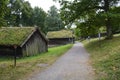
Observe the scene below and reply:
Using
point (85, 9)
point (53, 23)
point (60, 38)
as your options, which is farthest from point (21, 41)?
point (53, 23)

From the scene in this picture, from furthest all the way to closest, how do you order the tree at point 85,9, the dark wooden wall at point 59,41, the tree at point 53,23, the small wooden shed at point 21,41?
the tree at point 53,23, the dark wooden wall at point 59,41, the tree at point 85,9, the small wooden shed at point 21,41

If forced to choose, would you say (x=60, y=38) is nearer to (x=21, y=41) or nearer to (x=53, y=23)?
(x=53, y=23)

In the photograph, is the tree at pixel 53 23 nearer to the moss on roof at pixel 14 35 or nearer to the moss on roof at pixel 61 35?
the moss on roof at pixel 61 35

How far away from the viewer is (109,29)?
33188 millimetres

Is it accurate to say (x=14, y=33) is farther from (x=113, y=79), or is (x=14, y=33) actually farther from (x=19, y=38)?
(x=113, y=79)

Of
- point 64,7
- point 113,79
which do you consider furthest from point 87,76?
point 64,7

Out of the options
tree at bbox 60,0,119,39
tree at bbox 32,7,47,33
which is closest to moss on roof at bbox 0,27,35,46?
tree at bbox 60,0,119,39

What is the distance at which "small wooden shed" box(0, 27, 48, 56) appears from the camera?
30594 millimetres

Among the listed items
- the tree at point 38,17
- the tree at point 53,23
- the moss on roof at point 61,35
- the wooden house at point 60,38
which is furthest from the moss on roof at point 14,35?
the tree at point 53,23

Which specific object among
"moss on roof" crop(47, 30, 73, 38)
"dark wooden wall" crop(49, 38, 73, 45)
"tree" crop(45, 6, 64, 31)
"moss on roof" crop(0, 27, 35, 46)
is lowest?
"dark wooden wall" crop(49, 38, 73, 45)

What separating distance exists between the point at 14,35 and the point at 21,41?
2.85 metres

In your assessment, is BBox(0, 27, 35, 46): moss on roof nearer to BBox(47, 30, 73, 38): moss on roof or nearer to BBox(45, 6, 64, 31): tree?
BBox(47, 30, 73, 38): moss on roof

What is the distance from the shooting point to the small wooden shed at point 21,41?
30.6 metres

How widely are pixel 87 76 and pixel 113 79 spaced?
1832 mm
